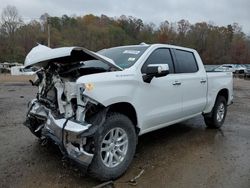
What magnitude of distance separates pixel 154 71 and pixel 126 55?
2.61 ft

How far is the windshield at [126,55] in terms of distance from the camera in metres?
4.99

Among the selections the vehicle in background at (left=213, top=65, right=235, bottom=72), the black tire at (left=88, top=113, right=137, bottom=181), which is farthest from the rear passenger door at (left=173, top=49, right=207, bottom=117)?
the black tire at (left=88, top=113, right=137, bottom=181)

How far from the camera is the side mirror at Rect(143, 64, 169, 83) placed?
467 centimetres

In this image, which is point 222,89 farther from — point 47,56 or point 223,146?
point 47,56

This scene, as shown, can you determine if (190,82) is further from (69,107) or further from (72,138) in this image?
(72,138)

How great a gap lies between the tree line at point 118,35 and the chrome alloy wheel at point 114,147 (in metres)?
69.2

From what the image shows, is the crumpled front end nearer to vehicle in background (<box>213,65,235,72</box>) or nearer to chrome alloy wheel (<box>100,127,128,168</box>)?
chrome alloy wheel (<box>100,127,128,168</box>)

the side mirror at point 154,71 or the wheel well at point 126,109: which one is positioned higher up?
the side mirror at point 154,71

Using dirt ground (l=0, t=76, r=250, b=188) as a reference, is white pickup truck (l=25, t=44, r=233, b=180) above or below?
above

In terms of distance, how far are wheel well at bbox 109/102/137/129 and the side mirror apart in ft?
1.64

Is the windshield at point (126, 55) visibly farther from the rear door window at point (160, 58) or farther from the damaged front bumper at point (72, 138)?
the damaged front bumper at point (72, 138)

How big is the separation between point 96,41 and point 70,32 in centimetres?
771

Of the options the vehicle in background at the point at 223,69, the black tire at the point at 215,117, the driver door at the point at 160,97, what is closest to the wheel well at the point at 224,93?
the black tire at the point at 215,117

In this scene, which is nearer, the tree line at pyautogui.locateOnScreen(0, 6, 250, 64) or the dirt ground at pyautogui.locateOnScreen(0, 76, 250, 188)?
the dirt ground at pyautogui.locateOnScreen(0, 76, 250, 188)
